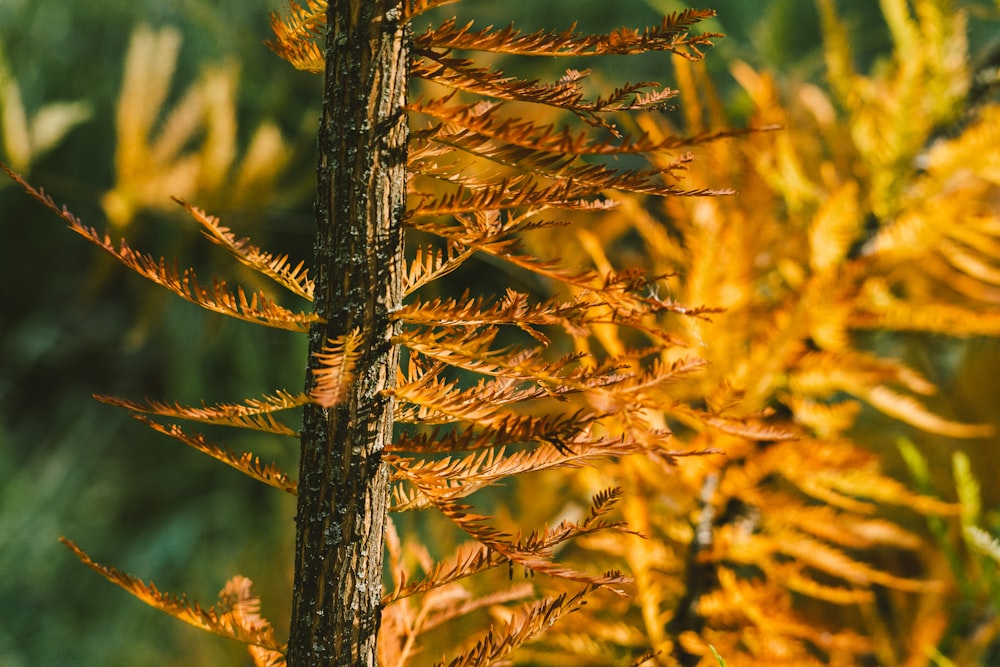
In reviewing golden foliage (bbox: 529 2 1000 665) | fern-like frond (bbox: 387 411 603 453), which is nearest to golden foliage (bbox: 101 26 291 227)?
golden foliage (bbox: 529 2 1000 665)

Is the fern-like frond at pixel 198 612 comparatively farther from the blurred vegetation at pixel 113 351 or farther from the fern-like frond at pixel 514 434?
the blurred vegetation at pixel 113 351

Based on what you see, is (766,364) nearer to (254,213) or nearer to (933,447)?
(933,447)

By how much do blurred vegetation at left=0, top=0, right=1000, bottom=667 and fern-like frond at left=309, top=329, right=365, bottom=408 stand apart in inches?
19.0

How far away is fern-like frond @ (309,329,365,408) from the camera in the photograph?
0.38 feet

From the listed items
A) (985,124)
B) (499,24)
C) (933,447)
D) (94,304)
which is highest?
(499,24)

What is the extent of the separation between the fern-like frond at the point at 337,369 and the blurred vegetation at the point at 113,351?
0.48m

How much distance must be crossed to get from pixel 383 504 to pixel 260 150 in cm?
46

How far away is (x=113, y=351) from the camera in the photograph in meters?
0.97

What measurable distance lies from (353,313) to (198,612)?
0.07 m

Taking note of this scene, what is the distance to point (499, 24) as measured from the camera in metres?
1.08

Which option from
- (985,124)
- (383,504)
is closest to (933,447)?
(985,124)

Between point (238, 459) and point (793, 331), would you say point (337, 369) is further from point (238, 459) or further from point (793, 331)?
point (793, 331)

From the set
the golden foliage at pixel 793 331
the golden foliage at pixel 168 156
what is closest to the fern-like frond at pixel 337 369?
the golden foliage at pixel 793 331

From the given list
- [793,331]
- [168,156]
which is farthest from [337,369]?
[168,156]
